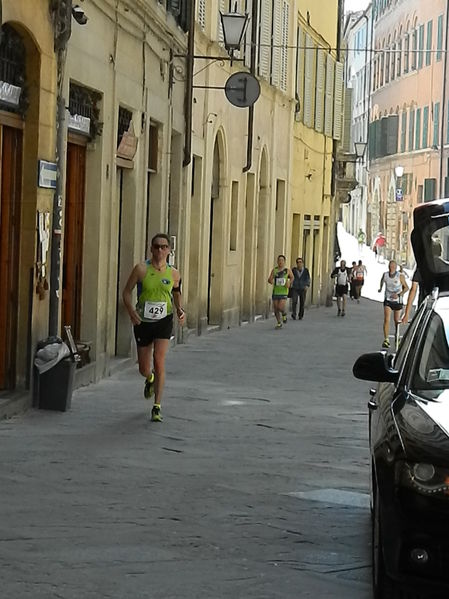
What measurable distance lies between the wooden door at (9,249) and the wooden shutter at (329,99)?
33.4 metres

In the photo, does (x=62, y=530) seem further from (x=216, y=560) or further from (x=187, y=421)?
(x=187, y=421)

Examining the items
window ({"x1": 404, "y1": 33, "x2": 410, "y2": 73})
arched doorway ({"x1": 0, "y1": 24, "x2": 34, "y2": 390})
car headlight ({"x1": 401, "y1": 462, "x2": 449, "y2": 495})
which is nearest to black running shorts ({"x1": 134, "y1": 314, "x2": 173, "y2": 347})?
arched doorway ({"x1": 0, "y1": 24, "x2": 34, "y2": 390})

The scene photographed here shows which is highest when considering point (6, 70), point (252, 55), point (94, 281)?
Answer: point (252, 55)

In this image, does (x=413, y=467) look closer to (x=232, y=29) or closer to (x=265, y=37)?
(x=232, y=29)

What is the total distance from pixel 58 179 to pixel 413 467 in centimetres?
907

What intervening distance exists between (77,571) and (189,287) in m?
19.8

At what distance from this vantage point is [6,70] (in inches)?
543

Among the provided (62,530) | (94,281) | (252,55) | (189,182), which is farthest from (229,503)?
(252,55)

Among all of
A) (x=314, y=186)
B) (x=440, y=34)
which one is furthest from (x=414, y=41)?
(x=314, y=186)

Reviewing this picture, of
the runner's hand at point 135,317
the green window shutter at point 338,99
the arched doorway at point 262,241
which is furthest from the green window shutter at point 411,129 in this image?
the runner's hand at point 135,317

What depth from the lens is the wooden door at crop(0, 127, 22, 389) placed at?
14156mm

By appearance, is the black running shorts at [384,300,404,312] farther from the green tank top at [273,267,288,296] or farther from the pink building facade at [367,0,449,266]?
the pink building facade at [367,0,449,266]

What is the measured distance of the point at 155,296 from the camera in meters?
14.3

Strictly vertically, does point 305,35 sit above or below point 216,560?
above
